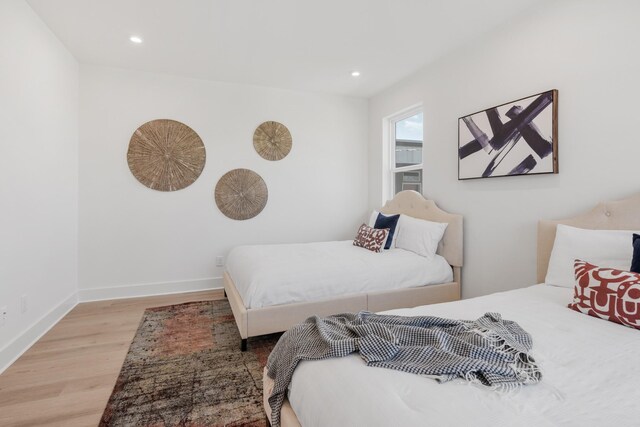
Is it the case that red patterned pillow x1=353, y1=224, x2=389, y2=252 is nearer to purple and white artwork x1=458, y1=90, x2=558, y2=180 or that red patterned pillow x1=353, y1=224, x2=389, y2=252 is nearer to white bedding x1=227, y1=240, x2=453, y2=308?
white bedding x1=227, y1=240, x2=453, y2=308

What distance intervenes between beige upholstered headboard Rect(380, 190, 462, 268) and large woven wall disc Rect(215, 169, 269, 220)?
1.62 metres

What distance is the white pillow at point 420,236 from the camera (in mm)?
3066

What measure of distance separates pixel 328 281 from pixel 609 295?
64.5 inches

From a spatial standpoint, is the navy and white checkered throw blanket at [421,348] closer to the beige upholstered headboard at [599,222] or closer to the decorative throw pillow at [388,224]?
the beige upholstered headboard at [599,222]

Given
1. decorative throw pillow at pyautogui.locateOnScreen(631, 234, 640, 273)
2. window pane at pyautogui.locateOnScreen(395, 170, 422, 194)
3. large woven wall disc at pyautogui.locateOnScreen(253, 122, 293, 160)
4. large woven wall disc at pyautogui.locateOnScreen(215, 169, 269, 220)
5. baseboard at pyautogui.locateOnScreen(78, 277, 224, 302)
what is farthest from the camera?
large woven wall disc at pyautogui.locateOnScreen(253, 122, 293, 160)

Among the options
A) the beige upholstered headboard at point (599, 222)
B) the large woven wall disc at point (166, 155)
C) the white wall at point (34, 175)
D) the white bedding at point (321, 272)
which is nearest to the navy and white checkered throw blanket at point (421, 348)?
Answer: the white bedding at point (321, 272)

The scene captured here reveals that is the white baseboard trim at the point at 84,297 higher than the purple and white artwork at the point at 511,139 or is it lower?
lower


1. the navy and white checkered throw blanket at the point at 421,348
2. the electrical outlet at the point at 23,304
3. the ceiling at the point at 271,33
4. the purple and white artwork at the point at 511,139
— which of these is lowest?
the electrical outlet at the point at 23,304

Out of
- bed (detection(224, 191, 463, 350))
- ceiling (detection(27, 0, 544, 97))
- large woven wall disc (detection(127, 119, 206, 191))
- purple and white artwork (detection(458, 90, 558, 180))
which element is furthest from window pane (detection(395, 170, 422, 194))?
large woven wall disc (detection(127, 119, 206, 191))

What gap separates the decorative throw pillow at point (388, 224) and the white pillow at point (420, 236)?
Result: 84 mm

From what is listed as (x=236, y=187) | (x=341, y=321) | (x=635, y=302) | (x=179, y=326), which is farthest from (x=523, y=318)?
(x=236, y=187)

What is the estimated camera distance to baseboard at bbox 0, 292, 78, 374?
216 cm

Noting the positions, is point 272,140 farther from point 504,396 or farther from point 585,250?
point 504,396

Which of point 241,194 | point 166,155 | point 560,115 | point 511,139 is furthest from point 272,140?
point 560,115
